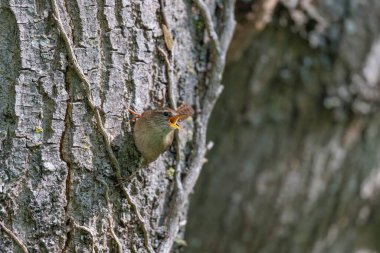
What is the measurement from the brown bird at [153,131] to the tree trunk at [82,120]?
0.10 feet

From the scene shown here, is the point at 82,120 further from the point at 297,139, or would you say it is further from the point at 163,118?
the point at 297,139

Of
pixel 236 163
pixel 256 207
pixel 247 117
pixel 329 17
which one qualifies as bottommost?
Answer: pixel 256 207

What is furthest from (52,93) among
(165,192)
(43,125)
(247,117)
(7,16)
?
(247,117)

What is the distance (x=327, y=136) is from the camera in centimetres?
383

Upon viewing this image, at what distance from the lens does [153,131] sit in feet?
6.56

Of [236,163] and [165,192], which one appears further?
[236,163]

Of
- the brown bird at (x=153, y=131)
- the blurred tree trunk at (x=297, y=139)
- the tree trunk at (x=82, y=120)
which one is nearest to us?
the tree trunk at (x=82, y=120)

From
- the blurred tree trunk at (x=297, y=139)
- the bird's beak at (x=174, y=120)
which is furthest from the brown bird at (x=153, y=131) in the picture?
the blurred tree trunk at (x=297, y=139)

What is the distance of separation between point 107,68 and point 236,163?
202 cm

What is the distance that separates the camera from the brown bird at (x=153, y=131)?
199 centimetres

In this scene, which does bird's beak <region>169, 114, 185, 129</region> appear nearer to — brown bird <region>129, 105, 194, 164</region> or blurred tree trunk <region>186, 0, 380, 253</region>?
brown bird <region>129, 105, 194, 164</region>

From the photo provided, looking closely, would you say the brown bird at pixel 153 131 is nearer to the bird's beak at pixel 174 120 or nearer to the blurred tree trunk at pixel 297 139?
the bird's beak at pixel 174 120

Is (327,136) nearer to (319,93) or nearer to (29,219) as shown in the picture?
(319,93)

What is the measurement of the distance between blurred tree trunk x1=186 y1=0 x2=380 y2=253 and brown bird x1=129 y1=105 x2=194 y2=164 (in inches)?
64.2
